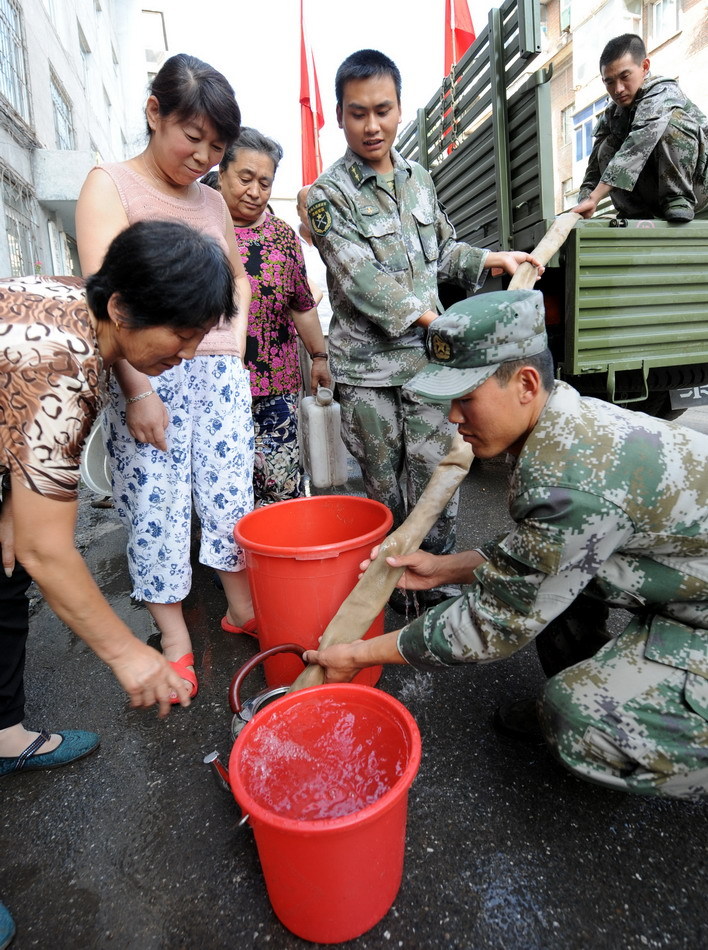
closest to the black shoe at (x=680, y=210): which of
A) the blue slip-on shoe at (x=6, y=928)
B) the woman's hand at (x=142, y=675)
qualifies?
the woman's hand at (x=142, y=675)

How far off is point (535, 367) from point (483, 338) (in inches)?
5.7

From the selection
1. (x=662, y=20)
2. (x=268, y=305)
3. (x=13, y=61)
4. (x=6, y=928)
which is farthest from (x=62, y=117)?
(x=662, y=20)

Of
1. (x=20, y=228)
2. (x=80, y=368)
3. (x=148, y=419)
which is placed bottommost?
(x=148, y=419)

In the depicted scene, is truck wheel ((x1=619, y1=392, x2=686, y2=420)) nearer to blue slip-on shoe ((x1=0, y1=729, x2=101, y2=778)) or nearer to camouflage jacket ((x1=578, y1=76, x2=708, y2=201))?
camouflage jacket ((x1=578, y1=76, x2=708, y2=201))

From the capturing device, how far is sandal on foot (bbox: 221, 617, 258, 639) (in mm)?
2266

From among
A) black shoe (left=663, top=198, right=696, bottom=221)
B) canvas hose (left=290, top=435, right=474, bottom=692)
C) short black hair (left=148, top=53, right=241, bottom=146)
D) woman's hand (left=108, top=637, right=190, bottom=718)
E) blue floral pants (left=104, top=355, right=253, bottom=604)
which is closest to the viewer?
woman's hand (left=108, top=637, right=190, bottom=718)

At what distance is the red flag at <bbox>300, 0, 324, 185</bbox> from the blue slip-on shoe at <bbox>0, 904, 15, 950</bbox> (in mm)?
7012

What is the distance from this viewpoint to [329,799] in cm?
124

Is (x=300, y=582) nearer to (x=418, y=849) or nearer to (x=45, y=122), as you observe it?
(x=418, y=849)

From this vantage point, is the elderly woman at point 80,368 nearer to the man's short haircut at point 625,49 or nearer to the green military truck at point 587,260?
the green military truck at point 587,260

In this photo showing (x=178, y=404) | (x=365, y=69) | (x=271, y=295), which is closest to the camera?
(x=178, y=404)

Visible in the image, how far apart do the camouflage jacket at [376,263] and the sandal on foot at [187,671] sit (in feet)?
4.00

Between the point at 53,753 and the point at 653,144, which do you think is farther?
the point at 653,144

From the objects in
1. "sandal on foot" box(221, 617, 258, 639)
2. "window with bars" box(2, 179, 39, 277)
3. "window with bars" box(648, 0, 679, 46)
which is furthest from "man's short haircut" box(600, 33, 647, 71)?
"window with bars" box(648, 0, 679, 46)
